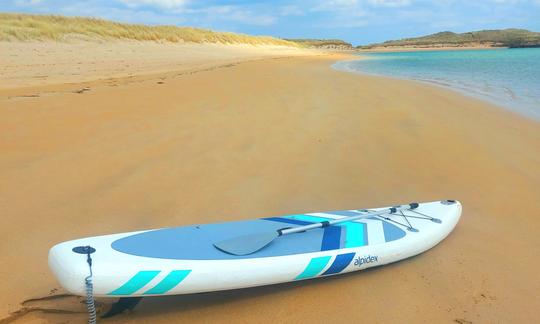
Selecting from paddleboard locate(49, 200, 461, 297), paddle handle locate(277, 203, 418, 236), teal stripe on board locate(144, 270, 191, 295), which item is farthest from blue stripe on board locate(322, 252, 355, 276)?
teal stripe on board locate(144, 270, 191, 295)

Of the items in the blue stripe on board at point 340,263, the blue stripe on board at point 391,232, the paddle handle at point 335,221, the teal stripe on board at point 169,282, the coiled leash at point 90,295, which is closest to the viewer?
the coiled leash at point 90,295

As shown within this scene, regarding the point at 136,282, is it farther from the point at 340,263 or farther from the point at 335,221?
the point at 335,221

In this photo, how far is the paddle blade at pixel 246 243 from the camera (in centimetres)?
245

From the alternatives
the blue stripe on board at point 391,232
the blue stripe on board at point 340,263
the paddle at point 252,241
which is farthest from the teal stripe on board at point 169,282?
the blue stripe on board at point 391,232

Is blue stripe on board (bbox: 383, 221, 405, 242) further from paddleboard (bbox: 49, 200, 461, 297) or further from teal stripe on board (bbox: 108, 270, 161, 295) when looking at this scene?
teal stripe on board (bbox: 108, 270, 161, 295)

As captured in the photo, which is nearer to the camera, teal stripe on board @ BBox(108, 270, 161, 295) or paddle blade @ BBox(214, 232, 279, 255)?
teal stripe on board @ BBox(108, 270, 161, 295)

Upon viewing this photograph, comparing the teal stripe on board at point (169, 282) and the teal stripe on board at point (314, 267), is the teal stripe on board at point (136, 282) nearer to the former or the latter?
the teal stripe on board at point (169, 282)

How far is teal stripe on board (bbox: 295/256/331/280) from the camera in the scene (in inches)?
97.7

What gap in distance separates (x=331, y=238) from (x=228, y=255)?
73 centimetres

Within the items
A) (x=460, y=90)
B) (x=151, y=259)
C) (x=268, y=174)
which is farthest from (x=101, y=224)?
(x=460, y=90)

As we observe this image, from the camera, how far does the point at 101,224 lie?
3.35 meters

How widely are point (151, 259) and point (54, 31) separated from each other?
57.8 ft

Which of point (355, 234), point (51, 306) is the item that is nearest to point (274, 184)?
point (355, 234)

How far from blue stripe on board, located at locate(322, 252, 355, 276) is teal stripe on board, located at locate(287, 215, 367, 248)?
0.27 ft
